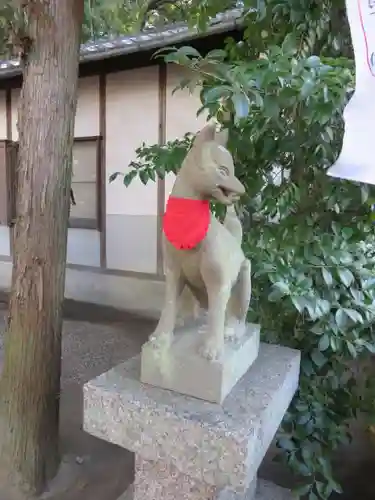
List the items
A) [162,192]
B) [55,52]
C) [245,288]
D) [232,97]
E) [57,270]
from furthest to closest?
[162,192], [57,270], [55,52], [245,288], [232,97]

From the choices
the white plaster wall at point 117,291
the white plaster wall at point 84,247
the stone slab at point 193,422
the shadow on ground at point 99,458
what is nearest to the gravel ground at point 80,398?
the shadow on ground at point 99,458

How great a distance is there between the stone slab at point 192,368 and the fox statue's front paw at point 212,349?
0.01m

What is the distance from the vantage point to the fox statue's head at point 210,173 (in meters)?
1.04

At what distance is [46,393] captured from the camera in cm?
193

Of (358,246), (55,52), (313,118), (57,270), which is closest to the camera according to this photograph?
(313,118)

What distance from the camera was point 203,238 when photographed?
1.09 m

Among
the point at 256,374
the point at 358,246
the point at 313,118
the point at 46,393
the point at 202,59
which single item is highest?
the point at 202,59

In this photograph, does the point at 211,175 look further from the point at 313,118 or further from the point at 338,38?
the point at 338,38

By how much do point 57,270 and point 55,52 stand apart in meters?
0.95

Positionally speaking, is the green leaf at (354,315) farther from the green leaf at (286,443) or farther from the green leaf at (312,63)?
the green leaf at (312,63)

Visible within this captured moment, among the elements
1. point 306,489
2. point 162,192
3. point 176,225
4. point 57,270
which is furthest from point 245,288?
point 162,192

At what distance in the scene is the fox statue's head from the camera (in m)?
1.04

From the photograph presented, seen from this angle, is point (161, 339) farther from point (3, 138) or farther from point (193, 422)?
point (3, 138)

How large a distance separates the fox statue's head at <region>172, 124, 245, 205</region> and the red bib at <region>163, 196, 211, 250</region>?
0.08 ft
